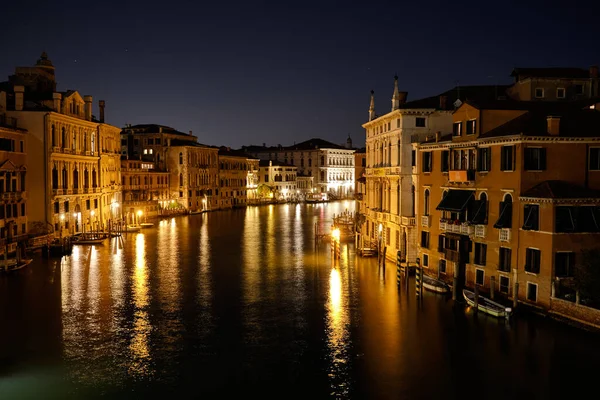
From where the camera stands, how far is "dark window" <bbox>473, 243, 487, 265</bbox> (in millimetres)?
20641

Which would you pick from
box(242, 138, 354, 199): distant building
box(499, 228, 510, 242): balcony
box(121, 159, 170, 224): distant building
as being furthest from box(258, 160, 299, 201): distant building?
box(499, 228, 510, 242): balcony

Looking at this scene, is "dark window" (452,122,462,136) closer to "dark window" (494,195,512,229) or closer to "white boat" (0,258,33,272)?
"dark window" (494,195,512,229)

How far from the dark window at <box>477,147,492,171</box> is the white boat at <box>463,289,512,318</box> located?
170 inches

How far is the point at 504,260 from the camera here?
19.7 meters

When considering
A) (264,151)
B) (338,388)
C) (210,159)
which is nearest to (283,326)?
(338,388)

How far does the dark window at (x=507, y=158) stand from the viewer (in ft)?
63.1

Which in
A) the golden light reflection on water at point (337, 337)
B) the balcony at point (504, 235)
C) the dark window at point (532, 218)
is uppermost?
the dark window at point (532, 218)

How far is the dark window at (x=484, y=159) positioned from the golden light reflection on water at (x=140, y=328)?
40.2 feet

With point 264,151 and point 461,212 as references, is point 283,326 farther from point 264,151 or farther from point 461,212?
point 264,151

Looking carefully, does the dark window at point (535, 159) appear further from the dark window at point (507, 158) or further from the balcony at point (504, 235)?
the balcony at point (504, 235)

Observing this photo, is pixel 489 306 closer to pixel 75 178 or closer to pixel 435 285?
pixel 435 285

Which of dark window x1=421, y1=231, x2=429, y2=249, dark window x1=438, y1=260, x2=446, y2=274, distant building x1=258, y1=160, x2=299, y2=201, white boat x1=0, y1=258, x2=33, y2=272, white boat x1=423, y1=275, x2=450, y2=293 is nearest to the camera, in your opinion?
white boat x1=423, y1=275, x2=450, y2=293

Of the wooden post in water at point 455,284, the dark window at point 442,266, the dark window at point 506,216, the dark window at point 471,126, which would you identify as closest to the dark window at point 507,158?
the dark window at point 506,216

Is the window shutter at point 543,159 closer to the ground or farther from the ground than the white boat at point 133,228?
farther from the ground
